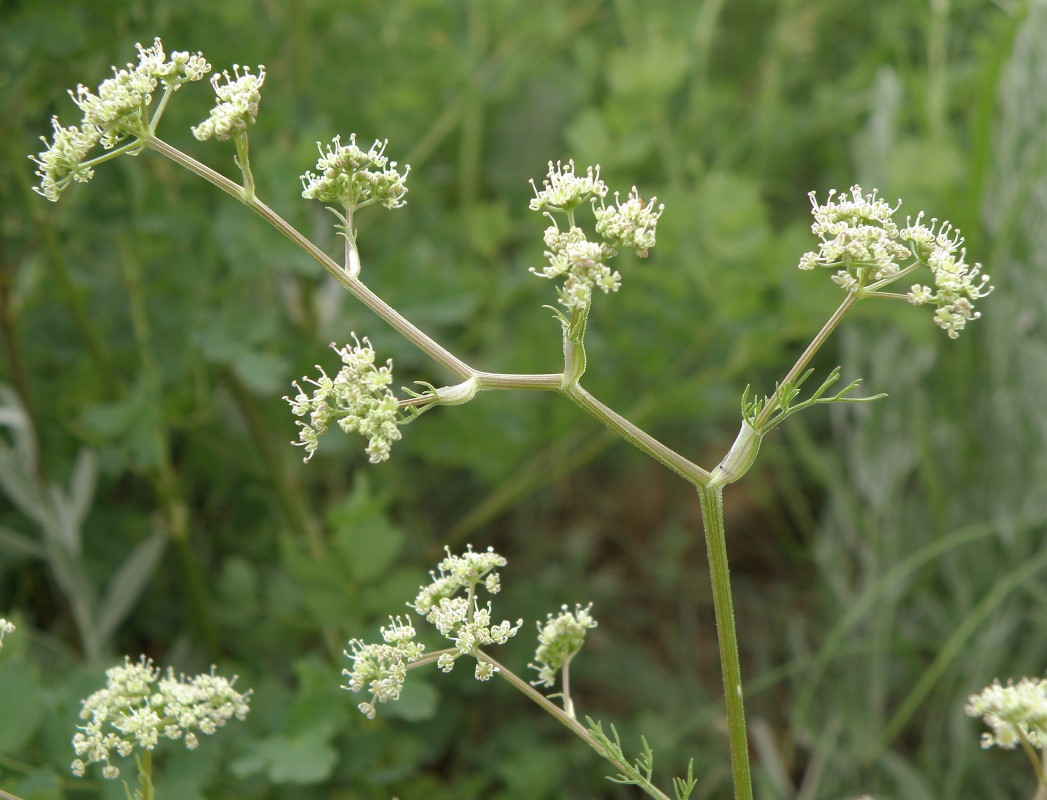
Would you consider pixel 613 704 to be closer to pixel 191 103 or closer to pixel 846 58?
pixel 191 103

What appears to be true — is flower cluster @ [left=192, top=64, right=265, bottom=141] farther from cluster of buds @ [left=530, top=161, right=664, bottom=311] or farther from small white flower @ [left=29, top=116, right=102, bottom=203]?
cluster of buds @ [left=530, top=161, right=664, bottom=311]

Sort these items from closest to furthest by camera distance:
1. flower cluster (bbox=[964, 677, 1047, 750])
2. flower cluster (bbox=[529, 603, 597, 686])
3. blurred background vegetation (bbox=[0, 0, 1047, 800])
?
flower cluster (bbox=[964, 677, 1047, 750])
flower cluster (bbox=[529, 603, 597, 686])
blurred background vegetation (bbox=[0, 0, 1047, 800])

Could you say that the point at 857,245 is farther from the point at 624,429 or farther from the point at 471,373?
the point at 471,373

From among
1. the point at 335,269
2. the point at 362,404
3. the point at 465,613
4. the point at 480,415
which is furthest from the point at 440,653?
the point at 480,415

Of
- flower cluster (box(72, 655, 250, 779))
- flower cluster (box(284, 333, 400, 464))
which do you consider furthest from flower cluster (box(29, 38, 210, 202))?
flower cluster (box(72, 655, 250, 779))

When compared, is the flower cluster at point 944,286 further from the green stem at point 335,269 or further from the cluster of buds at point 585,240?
the green stem at point 335,269

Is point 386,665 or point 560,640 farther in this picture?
point 560,640

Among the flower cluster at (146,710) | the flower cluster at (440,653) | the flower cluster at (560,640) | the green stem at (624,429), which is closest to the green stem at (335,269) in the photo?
the green stem at (624,429)

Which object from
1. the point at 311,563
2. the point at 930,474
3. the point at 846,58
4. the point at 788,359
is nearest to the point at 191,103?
the point at 311,563
